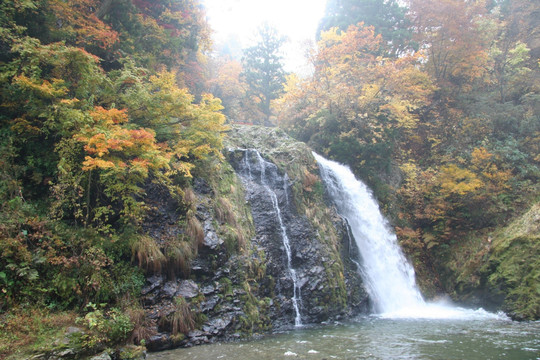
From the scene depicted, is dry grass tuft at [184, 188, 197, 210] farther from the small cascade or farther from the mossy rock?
the mossy rock

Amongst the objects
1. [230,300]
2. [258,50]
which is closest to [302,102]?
[258,50]

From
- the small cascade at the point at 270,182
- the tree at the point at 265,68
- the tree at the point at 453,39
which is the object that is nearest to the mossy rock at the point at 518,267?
the small cascade at the point at 270,182

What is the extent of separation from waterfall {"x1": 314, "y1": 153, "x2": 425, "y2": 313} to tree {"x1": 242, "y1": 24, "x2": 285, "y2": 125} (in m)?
11.5

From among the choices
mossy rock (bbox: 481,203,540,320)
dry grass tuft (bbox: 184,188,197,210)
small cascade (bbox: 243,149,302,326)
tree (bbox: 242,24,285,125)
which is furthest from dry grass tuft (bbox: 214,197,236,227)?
tree (bbox: 242,24,285,125)

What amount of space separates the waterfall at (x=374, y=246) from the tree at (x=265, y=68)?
37.8ft

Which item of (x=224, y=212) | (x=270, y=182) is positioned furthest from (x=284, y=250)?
A: (x=270, y=182)

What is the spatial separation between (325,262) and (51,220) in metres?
8.25

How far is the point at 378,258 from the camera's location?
42.4 ft

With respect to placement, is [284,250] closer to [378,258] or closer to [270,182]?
[270,182]

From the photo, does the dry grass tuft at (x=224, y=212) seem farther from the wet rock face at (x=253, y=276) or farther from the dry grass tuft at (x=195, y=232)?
the dry grass tuft at (x=195, y=232)

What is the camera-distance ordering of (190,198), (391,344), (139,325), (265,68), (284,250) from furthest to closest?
(265,68)
(284,250)
(190,198)
(391,344)
(139,325)

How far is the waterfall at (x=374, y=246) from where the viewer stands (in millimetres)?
11898

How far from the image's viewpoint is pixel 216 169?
1040 centimetres

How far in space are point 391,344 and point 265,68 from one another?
2352 centimetres
